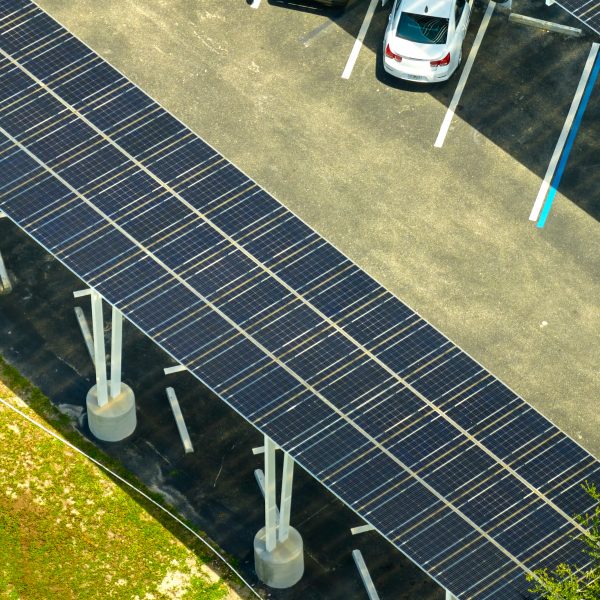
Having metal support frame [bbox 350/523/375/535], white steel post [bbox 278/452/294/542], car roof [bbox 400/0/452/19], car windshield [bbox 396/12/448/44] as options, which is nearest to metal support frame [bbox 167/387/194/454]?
white steel post [bbox 278/452/294/542]

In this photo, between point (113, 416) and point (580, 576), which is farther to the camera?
point (113, 416)

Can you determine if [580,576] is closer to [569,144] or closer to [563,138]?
[569,144]

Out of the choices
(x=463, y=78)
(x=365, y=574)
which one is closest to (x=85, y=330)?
(x=365, y=574)

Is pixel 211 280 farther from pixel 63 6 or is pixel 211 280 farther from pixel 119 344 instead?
pixel 63 6

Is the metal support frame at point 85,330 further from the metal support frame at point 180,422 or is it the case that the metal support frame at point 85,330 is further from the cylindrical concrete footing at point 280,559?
the cylindrical concrete footing at point 280,559

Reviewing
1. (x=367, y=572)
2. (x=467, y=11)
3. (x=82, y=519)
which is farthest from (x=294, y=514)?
(x=467, y=11)

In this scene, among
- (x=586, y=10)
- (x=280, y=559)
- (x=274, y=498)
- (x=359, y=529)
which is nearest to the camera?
(x=274, y=498)

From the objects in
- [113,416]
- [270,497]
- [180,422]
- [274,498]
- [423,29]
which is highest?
[423,29]

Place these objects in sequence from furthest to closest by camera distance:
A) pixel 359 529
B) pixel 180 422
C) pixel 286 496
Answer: pixel 180 422
pixel 359 529
pixel 286 496
